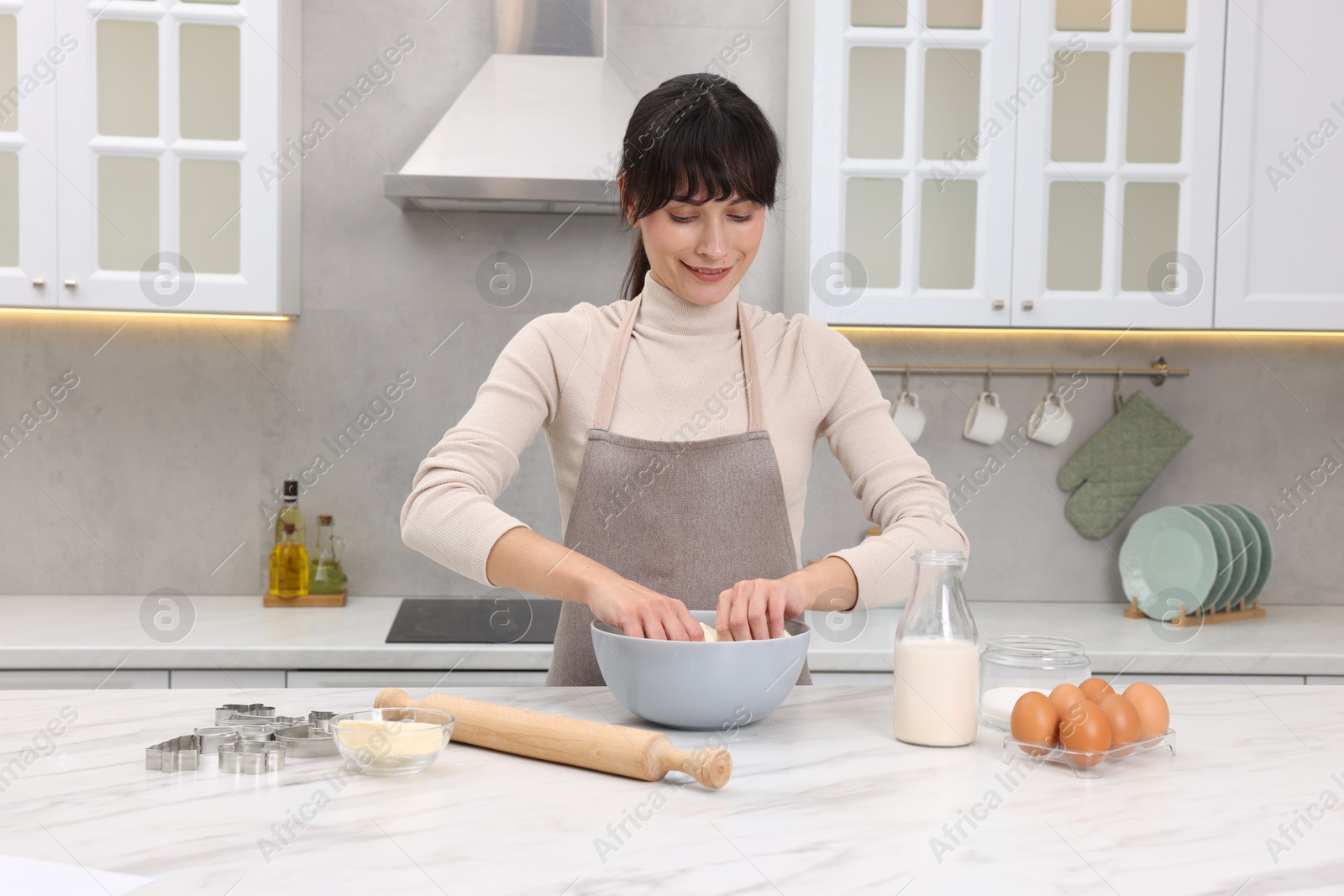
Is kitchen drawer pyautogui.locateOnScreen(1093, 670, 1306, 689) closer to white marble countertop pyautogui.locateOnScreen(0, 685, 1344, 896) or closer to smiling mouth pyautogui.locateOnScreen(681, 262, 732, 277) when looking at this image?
white marble countertop pyautogui.locateOnScreen(0, 685, 1344, 896)

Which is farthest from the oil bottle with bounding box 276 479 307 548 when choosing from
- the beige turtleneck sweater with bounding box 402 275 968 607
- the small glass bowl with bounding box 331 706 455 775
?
the small glass bowl with bounding box 331 706 455 775

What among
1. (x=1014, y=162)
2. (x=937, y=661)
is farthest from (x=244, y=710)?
(x=1014, y=162)

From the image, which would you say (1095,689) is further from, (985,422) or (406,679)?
(985,422)

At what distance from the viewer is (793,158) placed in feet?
8.39

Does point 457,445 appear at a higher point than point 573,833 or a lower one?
higher

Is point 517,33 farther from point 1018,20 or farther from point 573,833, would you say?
point 573,833

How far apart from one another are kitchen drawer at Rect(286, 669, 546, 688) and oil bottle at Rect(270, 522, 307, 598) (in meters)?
0.42

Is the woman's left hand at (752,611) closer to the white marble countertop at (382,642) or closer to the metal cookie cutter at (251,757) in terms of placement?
the metal cookie cutter at (251,757)

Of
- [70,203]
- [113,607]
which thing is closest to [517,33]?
[70,203]

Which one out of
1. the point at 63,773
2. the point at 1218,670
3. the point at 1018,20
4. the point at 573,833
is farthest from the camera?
the point at 1018,20

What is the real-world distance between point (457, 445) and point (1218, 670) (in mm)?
1650

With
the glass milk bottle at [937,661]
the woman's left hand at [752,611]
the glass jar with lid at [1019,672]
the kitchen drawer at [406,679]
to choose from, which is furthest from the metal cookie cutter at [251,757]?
the kitchen drawer at [406,679]

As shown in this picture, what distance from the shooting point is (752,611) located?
1102 mm

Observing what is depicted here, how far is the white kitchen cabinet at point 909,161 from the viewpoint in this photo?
2371 millimetres
